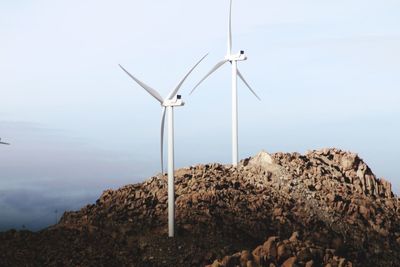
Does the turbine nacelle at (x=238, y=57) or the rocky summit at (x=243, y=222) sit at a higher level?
the turbine nacelle at (x=238, y=57)

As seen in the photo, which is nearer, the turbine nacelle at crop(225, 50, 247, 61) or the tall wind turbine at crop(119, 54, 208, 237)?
the tall wind turbine at crop(119, 54, 208, 237)

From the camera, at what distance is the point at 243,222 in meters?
39.8

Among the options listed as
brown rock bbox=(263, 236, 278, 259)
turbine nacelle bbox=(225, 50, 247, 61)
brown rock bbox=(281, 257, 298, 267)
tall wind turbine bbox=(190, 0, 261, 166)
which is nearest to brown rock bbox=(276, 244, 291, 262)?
brown rock bbox=(263, 236, 278, 259)

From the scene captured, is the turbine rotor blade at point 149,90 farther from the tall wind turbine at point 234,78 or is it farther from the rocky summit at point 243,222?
the tall wind turbine at point 234,78

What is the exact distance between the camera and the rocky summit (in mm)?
34094

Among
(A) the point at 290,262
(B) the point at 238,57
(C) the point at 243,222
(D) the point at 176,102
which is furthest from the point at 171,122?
(B) the point at 238,57

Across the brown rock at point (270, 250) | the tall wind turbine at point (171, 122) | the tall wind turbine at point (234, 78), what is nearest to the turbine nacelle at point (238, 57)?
the tall wind turbine at point (234, 78)

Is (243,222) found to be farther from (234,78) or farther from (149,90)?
(234,78)

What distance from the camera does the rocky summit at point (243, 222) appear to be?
3409cm

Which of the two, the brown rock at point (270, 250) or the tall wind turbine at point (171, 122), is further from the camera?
the tall wind turbine at point (171, 122)

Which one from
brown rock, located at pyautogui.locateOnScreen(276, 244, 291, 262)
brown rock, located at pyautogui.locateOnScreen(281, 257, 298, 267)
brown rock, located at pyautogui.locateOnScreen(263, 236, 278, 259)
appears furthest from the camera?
brown rock, located at pyautogui.locateOnScreen(276, 244, 291, 262)

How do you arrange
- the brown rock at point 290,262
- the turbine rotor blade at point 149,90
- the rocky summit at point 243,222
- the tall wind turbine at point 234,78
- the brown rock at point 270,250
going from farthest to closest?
the tall wind turbine at point 234,78
the turbine rotor blade at point 149,90
the rocky summit at point 243,222
the brown rock at point 270,250
the brown rock at point 290,262

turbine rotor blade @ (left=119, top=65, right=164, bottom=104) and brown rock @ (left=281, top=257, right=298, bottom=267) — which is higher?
turbine rotor blade @ (left=119, top=65, right=164, bottom=104)

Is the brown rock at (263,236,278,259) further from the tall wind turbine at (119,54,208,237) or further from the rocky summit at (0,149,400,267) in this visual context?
the tall wind turbine at (119,54,208,237)
